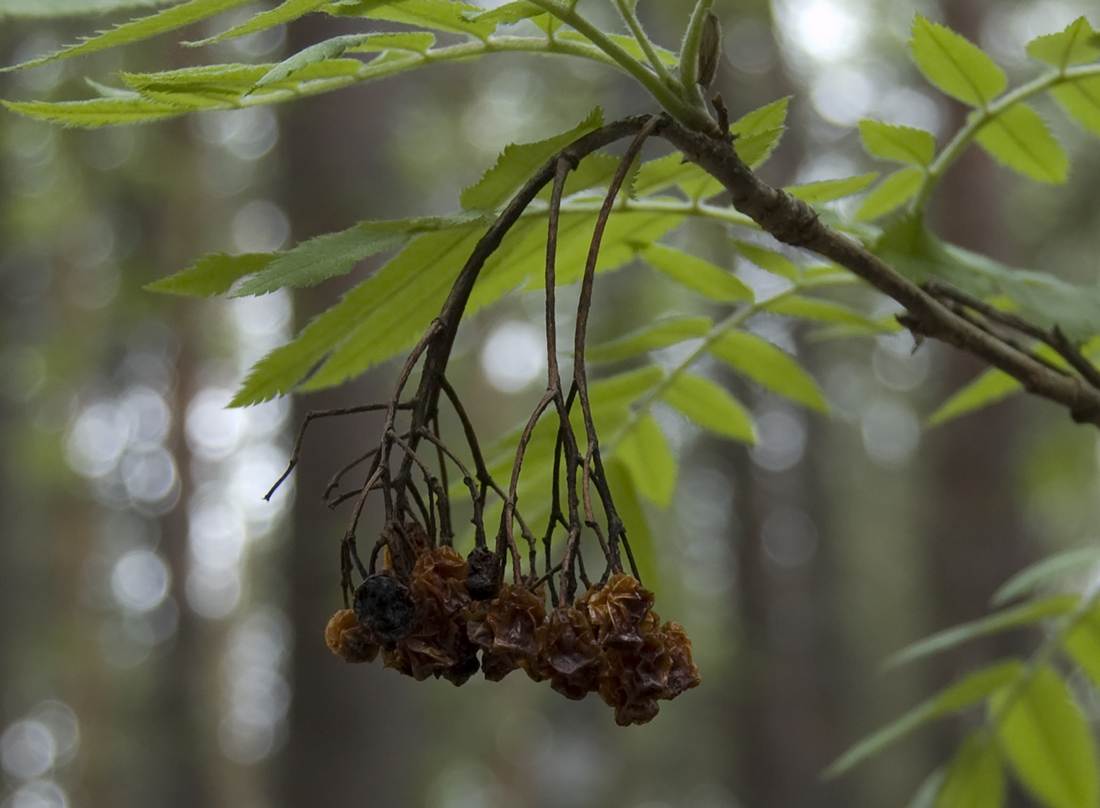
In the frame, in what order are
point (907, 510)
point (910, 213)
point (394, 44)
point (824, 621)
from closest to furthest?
point (394, 44) → point (910, 213) → point (824, 621) → point (907, 510)

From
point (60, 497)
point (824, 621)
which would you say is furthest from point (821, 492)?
point (60, 497)

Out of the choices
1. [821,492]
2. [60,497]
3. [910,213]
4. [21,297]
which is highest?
[21,297]

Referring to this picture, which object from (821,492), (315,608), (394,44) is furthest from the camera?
(821,492)

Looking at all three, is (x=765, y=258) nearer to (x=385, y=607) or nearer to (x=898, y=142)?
(x=898, y=142)

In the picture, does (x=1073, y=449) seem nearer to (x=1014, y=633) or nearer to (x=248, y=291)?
(x=1014, y=633)

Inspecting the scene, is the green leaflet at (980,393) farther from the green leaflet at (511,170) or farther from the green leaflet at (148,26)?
the green leaflet at (148,26)

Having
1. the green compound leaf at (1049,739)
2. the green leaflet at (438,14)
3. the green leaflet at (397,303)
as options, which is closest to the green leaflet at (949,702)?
the green compound leaf at (1049,739)

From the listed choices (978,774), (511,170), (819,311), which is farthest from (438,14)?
(978,774)
